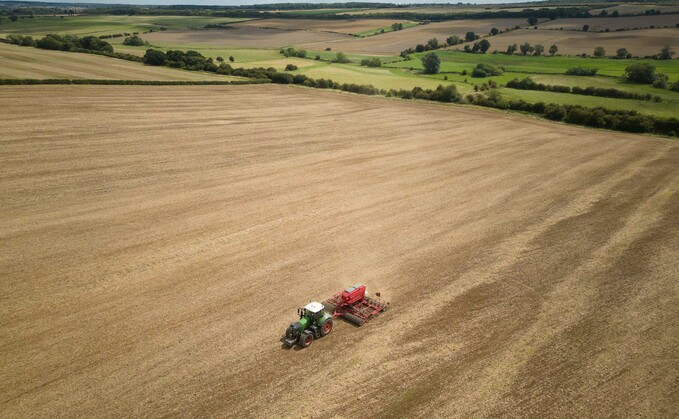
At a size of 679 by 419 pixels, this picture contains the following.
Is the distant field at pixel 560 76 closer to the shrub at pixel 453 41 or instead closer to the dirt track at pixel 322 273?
the shrub at pixel 453 41

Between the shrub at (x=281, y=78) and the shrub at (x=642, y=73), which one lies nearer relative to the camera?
the shrub at (x=642, y=73)

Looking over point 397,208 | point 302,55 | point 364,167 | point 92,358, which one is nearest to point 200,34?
point 302,55

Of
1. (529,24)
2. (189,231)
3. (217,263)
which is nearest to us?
(217,263)

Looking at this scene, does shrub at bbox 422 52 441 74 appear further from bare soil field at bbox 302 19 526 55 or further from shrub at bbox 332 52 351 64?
bare soil field at bbox 302 19 526 55

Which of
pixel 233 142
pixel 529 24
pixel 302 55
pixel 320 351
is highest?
pixel 529 24

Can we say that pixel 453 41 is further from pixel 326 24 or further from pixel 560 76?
pixel 326 24

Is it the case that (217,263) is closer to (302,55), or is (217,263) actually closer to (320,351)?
(320,351)

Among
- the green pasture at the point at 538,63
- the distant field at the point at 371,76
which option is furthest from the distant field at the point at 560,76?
the distant field at the point at 371,76
